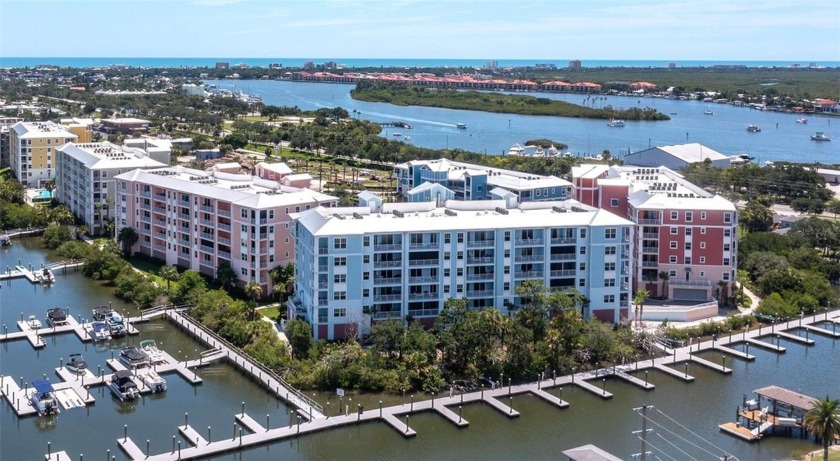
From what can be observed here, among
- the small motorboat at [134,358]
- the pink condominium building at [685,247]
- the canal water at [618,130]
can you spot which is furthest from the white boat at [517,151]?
the small motorboat at [134,358]

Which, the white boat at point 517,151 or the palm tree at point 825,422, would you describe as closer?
the palm tree at point 825,422

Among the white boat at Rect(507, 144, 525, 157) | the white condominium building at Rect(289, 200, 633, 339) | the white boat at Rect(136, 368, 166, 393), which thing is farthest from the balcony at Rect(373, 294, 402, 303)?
the white boat at Rect(507, 144, 525, 157)

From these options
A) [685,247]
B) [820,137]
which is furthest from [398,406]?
[820,137]

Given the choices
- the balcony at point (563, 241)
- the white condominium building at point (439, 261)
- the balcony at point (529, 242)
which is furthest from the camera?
the balcony at point (563, 241)

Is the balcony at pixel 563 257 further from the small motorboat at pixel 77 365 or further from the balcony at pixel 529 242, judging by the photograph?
the small motorboat at pixel 77 365

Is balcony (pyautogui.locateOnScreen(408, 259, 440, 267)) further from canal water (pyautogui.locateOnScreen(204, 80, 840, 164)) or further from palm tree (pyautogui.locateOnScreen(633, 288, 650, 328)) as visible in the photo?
canal water (pyautogui.locateOnScreen(204, 80, 840, 164))

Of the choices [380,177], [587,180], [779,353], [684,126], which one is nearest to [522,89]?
[684,126]

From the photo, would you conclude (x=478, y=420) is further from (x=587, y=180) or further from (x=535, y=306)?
(x=587, y=180)
